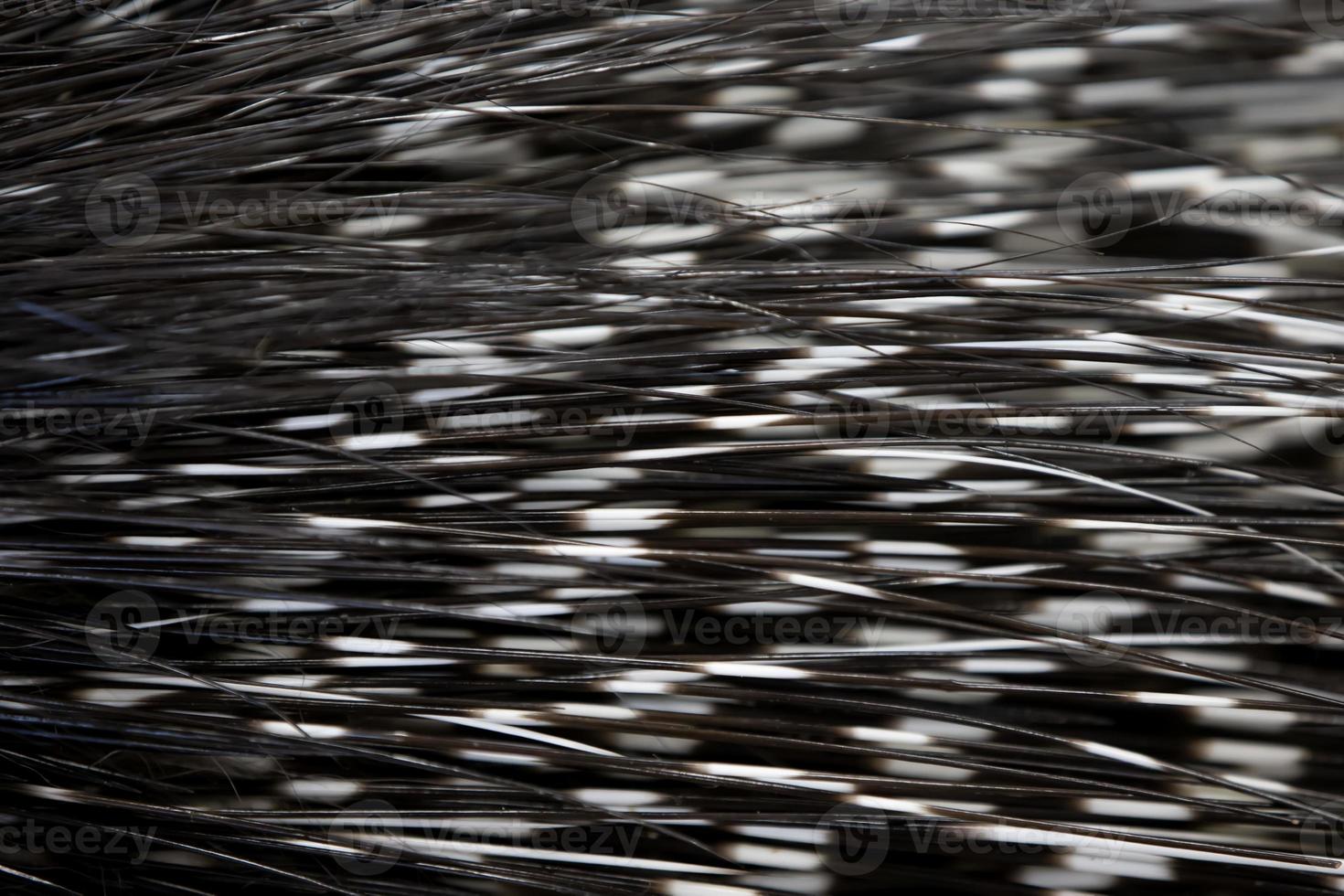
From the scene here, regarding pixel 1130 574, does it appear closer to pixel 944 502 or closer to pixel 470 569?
pixel 944 502

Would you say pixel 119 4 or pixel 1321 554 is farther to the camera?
pixel 119 4

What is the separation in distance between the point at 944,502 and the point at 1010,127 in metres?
0.23

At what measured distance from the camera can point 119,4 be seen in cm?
56

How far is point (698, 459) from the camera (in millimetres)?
456

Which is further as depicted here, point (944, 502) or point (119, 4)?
point (119, 4)

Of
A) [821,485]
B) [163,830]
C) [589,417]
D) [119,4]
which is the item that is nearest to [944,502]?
[821,485]

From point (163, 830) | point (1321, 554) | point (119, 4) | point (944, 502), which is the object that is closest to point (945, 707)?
point (944, 502)

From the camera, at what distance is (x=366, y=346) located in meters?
0.48

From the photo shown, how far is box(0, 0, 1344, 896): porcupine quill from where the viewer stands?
0.44 metres

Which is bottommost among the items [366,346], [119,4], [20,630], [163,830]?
[163,830]

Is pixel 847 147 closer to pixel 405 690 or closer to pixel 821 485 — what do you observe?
pixel 821 485

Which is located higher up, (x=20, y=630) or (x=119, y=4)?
(x=119, y=4)

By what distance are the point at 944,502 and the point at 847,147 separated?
221 millimetres

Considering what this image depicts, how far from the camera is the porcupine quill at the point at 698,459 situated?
17.5 inches
